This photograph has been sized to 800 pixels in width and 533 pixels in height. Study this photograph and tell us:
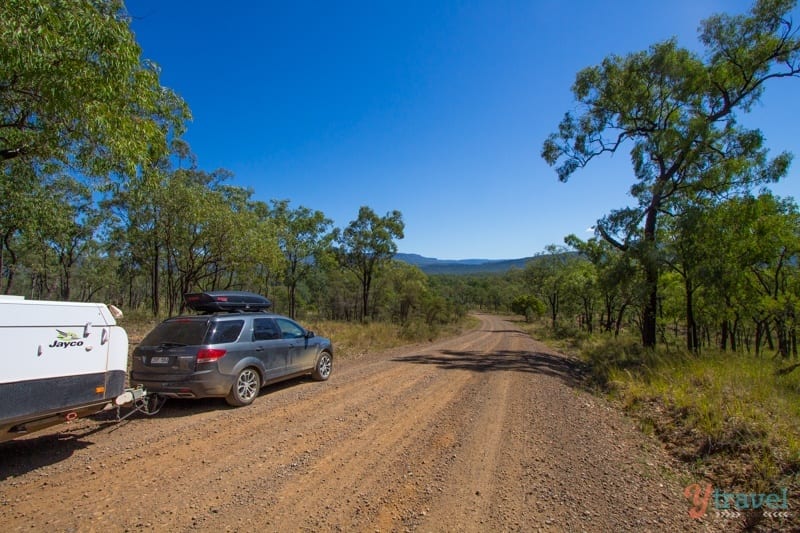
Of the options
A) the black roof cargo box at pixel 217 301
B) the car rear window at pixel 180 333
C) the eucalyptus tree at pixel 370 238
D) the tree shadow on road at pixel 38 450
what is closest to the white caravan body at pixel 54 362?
the tree shadow on road at pixel 38 450

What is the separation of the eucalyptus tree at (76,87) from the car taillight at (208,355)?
3.40 metres

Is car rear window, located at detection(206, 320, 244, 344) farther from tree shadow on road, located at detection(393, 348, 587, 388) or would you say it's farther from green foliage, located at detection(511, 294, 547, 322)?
green foliage, located at detection(511, 294, 547, 322)

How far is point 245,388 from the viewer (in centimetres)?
638

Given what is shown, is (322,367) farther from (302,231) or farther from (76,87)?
(302,231)

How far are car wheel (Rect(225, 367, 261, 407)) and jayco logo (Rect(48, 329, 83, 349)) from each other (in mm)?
2442

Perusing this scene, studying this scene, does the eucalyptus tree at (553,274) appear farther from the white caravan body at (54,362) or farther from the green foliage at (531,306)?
the white caravan body at (54,362)

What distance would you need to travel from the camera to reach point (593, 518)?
3.20m

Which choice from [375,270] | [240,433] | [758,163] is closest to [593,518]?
[240,433]

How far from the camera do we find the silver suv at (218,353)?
5.76 m

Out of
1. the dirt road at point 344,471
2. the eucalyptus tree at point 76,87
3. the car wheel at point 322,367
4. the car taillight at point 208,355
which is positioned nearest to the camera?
the dirt road at point 344,471

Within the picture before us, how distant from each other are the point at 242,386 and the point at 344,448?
106 inches

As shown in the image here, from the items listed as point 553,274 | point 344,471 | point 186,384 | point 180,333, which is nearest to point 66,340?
point 186,384

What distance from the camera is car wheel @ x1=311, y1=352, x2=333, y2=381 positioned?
8406 mm

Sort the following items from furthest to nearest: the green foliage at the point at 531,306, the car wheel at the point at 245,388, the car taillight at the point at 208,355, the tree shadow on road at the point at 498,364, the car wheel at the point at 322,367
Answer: the green foliage at the point at 531,306
the tree shadow on road at the point at 498,364
the car wheel at the point at 322,367
the car wheel at the point at 245,388
the car taillight at the point at 208,355
